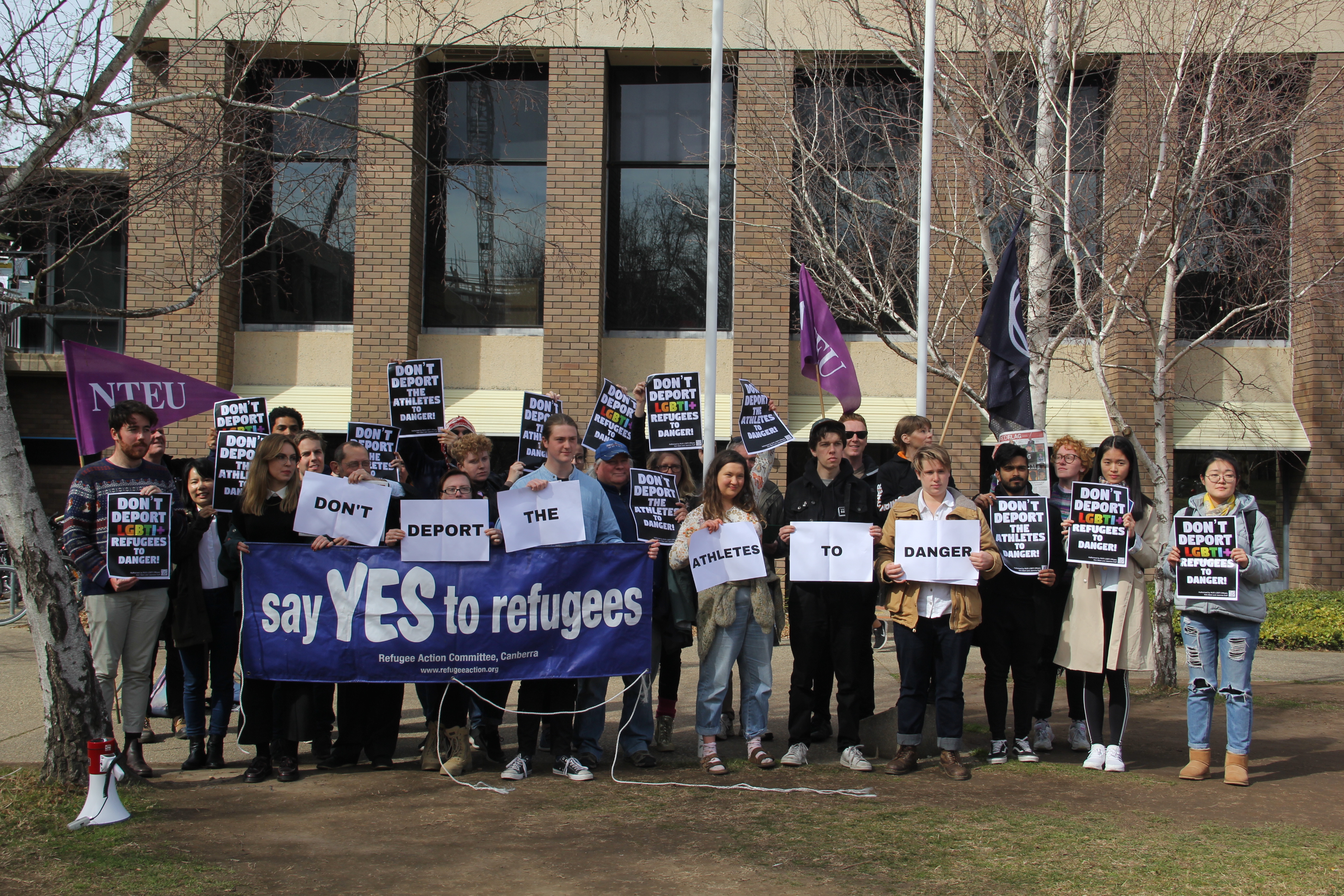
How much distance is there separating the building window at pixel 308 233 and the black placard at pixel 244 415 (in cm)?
621

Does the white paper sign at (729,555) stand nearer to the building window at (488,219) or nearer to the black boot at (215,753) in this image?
the black boot at (215,753)

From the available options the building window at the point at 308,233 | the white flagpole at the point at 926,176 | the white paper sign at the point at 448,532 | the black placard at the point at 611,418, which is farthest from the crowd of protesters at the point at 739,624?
the building window at the point at 308,233

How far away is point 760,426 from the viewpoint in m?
8.76

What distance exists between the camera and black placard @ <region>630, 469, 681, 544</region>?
7203 millimetres

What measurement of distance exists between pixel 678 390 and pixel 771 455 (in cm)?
93

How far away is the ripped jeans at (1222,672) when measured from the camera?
21.6 ft

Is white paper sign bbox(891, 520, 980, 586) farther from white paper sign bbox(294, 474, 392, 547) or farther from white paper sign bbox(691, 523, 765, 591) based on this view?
white paper sign bbox(294, 474, 392, 547)

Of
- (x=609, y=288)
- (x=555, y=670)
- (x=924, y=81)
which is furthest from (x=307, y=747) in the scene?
(x=609, y=288)

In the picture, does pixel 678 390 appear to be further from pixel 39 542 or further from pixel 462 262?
pixel 462 262

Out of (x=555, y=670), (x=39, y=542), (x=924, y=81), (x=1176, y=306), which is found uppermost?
(x=924, y=81)

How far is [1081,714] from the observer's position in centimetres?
752

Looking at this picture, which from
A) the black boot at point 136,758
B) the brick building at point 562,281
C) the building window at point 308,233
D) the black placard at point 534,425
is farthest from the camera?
the brick building at point 562,281

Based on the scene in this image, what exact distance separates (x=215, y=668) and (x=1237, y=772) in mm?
6477

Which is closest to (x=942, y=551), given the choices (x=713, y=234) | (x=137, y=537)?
(x=713, y=234)
